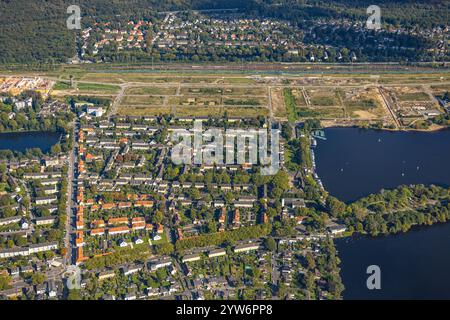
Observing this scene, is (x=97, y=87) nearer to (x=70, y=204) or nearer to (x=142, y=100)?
(x=142, y=100)

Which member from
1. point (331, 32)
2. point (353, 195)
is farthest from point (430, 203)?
point (331, 32)

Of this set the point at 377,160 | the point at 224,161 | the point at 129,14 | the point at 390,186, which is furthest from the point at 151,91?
the point at 129,14

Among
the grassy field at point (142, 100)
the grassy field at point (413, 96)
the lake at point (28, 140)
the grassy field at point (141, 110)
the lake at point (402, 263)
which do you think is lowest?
the lake at point (402, 263)

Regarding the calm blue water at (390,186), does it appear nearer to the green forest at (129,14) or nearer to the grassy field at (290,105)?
the grassy field at (290,105)

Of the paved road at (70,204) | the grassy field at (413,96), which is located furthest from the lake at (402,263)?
the grassy field at (413,96)
